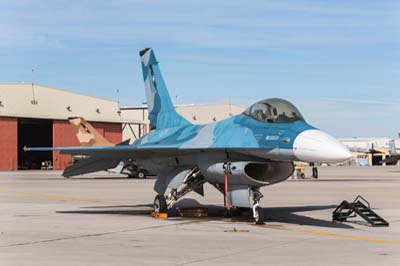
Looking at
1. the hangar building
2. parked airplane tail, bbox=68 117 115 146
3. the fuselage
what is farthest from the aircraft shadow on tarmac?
the hangar building

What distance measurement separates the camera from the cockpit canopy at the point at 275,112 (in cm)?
1400

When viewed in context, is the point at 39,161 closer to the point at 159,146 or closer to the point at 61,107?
the point at 61,107

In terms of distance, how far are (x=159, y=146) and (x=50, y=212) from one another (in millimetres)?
4282

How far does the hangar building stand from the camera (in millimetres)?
65000

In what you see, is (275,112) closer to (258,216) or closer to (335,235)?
(258,216)

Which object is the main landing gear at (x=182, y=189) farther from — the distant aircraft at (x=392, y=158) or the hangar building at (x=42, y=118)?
the hangar building at (x=42, y=118)

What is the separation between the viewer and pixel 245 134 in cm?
1459

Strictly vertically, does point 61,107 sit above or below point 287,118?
above

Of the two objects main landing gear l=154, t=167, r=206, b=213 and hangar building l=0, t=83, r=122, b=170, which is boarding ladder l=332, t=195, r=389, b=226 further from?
hangar building l=0, t=83, r=122, b=170

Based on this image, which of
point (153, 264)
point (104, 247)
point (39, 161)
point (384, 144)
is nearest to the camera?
point (153, 264)

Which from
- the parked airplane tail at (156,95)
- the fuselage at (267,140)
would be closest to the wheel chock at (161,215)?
the fuselage at (267,140)

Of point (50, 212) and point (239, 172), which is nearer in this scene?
point (239, 172)

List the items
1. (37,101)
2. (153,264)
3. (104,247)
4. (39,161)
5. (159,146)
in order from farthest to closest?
(39,161) → (37,101) → (159,146) → (104,247) → (153,264)

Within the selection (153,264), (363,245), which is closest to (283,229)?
(363,245)
